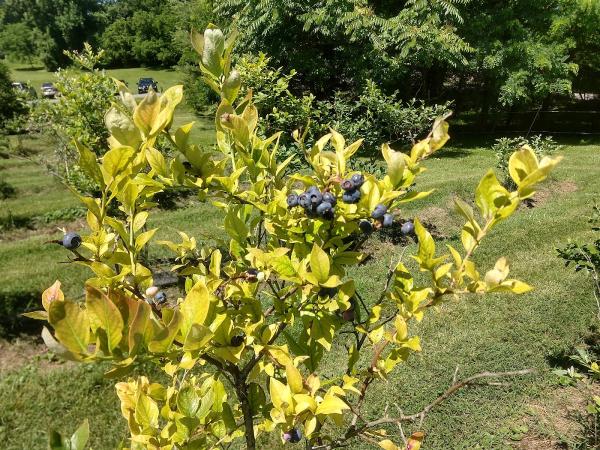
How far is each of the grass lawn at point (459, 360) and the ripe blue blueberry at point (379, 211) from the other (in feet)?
3.30

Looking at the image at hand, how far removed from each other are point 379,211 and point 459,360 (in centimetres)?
361

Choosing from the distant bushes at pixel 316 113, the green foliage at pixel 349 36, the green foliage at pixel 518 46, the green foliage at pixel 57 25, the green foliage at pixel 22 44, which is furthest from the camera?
the green foliage at pixel 22 44

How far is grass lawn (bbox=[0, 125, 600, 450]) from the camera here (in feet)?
11.8

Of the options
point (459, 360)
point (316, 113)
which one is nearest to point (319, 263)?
point (459, 360)

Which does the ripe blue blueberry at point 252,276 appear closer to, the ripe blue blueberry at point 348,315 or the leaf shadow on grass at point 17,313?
the ripe blue blueberry at point 348,315

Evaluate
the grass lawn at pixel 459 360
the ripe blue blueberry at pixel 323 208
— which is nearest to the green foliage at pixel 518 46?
the grass lawn at pixel 459 360

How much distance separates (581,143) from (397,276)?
1706 centimetres

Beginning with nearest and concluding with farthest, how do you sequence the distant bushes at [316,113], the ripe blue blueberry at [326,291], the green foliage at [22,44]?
the ripe blue blueberry at [326,291] < the distant bushes at [316,113] < the green foliage at [22,44]

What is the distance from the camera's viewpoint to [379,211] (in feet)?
3.44

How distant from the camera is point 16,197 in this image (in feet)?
33.7

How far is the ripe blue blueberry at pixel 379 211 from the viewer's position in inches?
41.3

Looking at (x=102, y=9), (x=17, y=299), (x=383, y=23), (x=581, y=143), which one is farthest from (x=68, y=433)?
(x=102, y=9)

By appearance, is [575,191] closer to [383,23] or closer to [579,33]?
[383,23]

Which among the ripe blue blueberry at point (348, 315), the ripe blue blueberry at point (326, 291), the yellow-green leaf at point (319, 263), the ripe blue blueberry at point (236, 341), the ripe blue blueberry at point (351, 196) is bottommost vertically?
the ripe blue blueberry at point (348, 315)
